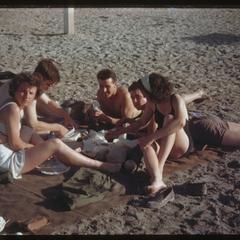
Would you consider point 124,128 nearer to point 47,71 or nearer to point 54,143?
point 47,71

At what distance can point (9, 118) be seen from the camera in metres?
5.58

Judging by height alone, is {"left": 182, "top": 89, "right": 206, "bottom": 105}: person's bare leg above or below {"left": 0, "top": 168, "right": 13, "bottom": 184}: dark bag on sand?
above

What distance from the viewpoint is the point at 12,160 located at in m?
5.61

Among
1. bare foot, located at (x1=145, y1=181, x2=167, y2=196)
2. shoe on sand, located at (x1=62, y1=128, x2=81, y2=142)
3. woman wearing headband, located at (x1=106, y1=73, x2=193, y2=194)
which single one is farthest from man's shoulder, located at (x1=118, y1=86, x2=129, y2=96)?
bare foot, located at (x1=145, y1=181, x2=167, y2=196)

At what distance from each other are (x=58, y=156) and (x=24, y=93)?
2.29 feet

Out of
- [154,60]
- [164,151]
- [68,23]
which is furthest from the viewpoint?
[68,23]

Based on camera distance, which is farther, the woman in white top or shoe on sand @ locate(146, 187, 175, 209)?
the woman in white top

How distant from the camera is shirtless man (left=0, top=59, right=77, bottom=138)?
243 inches

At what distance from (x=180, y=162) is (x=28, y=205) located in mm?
1872

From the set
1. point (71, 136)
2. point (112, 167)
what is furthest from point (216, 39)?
point (112, 167)

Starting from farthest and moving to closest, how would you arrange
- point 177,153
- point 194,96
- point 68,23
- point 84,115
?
point 68,23, point 194,96, point 84,115, point 177,153

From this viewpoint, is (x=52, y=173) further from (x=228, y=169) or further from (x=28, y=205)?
(x=228, y=169)

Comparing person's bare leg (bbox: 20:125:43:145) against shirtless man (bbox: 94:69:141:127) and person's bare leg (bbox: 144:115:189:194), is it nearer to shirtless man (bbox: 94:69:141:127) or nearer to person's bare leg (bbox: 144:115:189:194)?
shirtless man (bbox: 94:69:141:127)
